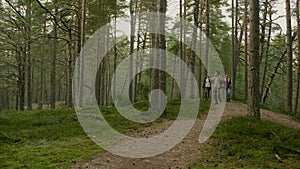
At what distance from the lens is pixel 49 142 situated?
367 inches

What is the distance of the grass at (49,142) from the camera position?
23.0ft

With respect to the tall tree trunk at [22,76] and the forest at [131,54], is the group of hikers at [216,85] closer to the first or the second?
the forest at [131,54]

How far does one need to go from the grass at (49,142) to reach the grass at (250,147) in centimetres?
292

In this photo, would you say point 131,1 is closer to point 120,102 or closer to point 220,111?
point 120,102

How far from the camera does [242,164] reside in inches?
292

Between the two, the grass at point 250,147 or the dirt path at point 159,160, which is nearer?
the dirt path at point 159,160

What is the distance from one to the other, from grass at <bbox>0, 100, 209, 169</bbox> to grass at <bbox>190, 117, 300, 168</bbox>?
9.56ft

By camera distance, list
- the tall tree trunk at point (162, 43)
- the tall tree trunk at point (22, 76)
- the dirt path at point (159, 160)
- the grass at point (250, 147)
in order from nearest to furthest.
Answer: the dirt path at point (159, 160) < the grass at point (250, 147) < the tall tree trunk at point (162, 43) < the tall tree trunk at point (22, 76)

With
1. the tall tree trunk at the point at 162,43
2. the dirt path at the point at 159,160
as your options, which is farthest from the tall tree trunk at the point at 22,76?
the dirt path at the point at 159,160

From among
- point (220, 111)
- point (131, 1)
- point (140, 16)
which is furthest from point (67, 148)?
point (140, 16)

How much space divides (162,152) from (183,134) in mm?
2494

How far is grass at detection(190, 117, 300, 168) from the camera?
7.50m

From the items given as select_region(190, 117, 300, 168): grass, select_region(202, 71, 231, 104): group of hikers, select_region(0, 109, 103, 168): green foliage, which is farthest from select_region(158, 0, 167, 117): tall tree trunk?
select_region(202, 71, 231, 104): group of hikers

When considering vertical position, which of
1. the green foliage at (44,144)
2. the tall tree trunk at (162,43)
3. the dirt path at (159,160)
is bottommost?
the dirt path at (159,160)
